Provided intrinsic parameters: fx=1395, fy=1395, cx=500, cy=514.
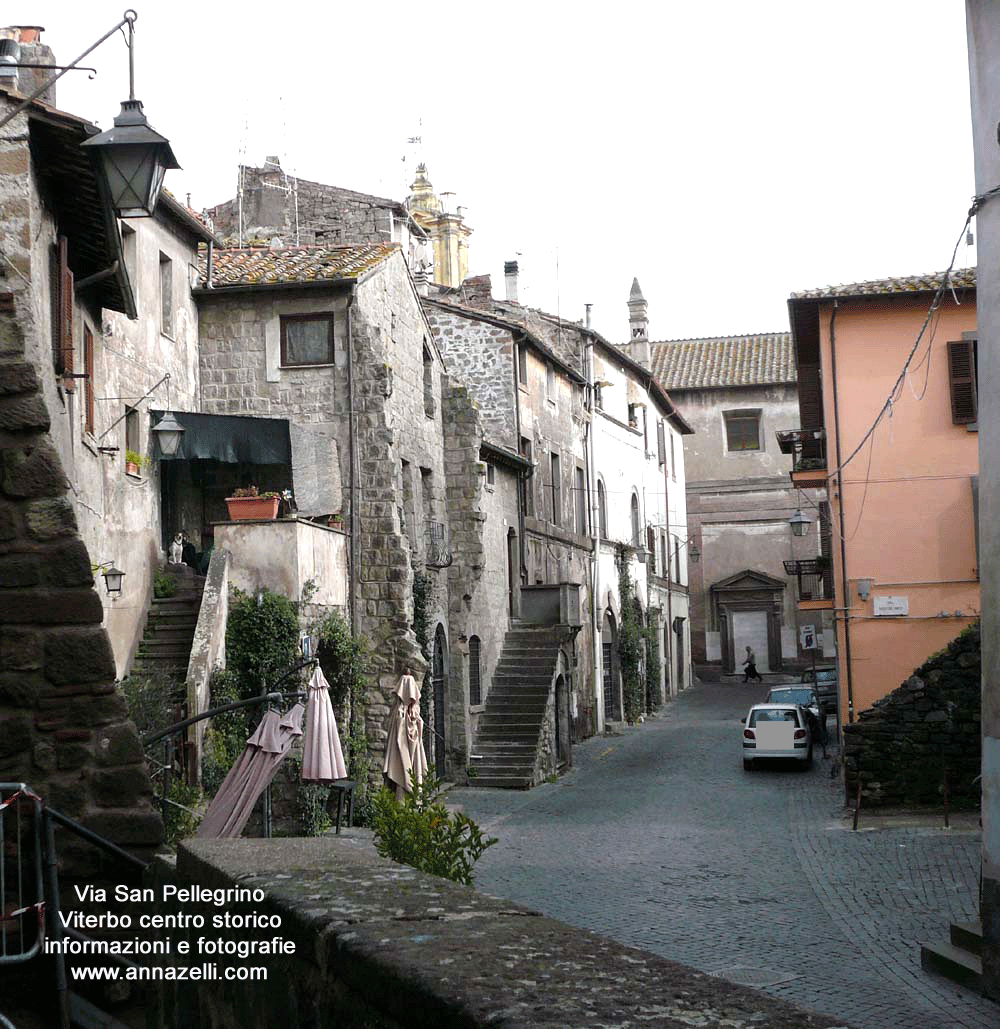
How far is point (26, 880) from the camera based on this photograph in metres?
5.74

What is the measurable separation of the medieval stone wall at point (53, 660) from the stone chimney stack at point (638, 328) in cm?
4851

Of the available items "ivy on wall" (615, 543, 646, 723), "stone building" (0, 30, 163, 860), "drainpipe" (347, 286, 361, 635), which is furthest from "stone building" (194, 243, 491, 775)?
"ivy on wall" (615, 543, 646, 723)

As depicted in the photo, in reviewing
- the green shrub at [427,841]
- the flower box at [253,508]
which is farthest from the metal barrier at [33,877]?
the flower box at [253,508]

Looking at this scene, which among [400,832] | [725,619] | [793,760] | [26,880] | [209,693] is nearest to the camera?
[26,880]

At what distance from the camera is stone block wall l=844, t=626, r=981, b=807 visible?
20.9 metres

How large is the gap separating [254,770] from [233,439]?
8.45 meters

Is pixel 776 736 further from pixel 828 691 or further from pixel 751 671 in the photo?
pixel 751 671

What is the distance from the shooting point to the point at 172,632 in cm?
2073

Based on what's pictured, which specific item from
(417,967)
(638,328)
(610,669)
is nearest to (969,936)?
(417,967)

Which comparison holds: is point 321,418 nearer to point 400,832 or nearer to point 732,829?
point 732,829

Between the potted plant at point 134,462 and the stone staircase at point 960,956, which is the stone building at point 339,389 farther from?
the stone staircase at point 960,956

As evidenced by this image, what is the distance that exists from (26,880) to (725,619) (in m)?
52.1

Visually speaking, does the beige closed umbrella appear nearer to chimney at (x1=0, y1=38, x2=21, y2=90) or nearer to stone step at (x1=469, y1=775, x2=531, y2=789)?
stone step at (x1=469, y1=775, x2=531, y2=789)

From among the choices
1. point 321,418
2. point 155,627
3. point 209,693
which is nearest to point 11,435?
point 209,693
